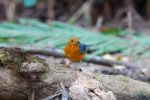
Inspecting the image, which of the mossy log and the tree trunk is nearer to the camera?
the mossy log

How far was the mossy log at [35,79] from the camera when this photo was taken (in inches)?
65.6

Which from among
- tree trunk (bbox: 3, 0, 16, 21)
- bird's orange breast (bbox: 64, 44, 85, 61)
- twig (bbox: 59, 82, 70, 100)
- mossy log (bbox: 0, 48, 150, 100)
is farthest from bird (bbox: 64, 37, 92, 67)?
tree trunk (bbox: 3, 0, 16, 21)

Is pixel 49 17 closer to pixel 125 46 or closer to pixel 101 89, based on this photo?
pixel 125 46

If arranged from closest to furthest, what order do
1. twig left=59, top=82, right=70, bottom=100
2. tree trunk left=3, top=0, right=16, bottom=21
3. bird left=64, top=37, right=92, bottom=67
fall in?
twig left=59, top=82, right=70, bottom=100 → bird left=64, top=37, right=92, bottom=67 → tree trunk left=3, top=0, right=16, bottom=21

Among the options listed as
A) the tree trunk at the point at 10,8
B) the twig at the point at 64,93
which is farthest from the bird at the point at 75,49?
the tree trunk at the point at 10,8

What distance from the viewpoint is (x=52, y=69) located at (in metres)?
1.76

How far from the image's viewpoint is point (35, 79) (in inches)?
65.2

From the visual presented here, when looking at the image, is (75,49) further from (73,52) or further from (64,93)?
(64,93)

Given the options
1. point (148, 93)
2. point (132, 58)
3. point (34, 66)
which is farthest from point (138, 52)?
point (34, 66)

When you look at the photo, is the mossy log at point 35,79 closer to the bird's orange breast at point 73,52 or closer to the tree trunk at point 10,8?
the bird's orange breast at point 73,52

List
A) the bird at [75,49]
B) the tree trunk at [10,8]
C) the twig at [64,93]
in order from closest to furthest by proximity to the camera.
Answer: the twig at [64,93]
the bird at [75,49]
the tree trunk at [10,8]

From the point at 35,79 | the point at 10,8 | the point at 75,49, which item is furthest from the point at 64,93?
the point at 10,8

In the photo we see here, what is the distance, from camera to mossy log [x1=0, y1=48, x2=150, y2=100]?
167cm

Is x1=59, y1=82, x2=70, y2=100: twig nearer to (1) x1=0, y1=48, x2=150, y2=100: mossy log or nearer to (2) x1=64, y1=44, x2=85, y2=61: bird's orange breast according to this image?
(1) x1=0, y1=48, x2=150, y2=100: mossy log
